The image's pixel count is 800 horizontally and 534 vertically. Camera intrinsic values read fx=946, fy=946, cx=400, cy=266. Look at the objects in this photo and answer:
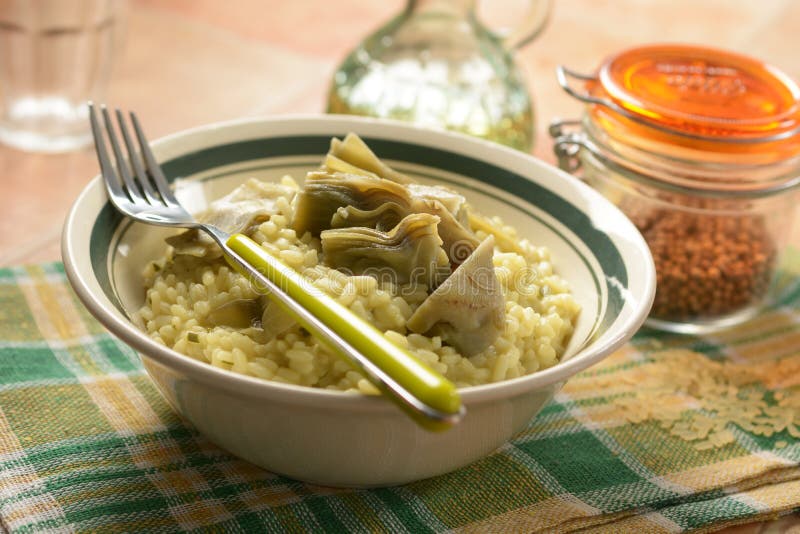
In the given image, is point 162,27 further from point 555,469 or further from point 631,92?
point 555,469

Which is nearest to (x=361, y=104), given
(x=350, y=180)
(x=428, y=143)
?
(x=428, y=143)

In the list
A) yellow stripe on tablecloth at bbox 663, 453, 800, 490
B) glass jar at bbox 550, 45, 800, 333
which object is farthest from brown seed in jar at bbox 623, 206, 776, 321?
yellow stripe on tablecloth at bbox 663, 453, 800, 490

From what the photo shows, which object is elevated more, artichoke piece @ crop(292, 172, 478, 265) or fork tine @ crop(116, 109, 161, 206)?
artichoke piece @ crop(292, 172, 478, 265)

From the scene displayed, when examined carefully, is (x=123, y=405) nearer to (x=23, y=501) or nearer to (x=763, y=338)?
(x=23, y=501)

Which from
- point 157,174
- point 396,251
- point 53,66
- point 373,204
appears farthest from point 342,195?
point 53,66

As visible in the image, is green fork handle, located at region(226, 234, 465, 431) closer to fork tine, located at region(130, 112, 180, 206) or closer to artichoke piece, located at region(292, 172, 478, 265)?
artichoke piece, located at region(292, 172, 478, 265)

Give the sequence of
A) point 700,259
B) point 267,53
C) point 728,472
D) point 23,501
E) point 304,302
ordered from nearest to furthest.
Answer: point 304,302, point 23,501, point 728,472, point 700,259, point 267,53

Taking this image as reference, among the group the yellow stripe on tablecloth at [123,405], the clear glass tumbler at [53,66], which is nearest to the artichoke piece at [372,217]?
the yellow stripe on tablecloth at [123,405]

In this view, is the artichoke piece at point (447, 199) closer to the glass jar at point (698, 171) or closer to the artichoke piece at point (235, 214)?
the artichoke piece at point (235, 214)
